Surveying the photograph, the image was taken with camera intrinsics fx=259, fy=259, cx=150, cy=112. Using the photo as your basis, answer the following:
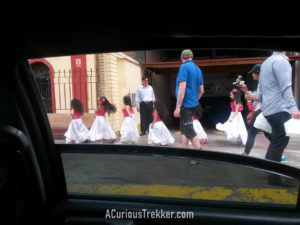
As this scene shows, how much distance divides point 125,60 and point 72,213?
292 inches

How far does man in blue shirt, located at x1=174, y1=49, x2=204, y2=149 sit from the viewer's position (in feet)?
13.0

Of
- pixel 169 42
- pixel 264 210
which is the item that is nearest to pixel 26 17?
pixel 169 42

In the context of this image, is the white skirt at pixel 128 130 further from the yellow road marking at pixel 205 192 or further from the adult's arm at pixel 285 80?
the adult's arm at pixel 285 80

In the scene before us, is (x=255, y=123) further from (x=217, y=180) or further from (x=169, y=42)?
(x=169, y=42)

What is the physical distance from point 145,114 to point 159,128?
1.83 meters

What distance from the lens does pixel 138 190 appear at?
8.12 feet

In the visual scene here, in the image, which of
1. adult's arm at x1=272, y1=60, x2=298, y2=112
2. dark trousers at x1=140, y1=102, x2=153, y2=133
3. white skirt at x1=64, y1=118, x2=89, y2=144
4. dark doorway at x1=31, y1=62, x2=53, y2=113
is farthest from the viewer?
dark doorway at x1=31, y1=62, x2=53, y2=113

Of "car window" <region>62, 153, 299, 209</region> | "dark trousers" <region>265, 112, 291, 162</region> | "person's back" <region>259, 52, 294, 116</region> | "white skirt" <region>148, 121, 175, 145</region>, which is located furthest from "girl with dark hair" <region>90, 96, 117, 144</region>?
"dark trousers" <region>265, 112, 291, 162</region>

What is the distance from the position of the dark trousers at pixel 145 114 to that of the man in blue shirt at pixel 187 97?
11.3ft

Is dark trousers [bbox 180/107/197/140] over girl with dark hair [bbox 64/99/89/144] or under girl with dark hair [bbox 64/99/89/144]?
over

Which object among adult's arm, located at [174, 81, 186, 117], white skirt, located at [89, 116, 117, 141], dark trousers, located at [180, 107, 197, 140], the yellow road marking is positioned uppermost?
adult's arm, located at [174, 81, 186, 117]

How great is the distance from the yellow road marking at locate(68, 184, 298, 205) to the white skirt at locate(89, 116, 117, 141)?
380cm

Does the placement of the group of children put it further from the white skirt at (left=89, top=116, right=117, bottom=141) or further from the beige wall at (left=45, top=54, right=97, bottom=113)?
the beige wall at (left=45, top=54, right=97, bottom=113)

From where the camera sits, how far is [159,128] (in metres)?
5.87
